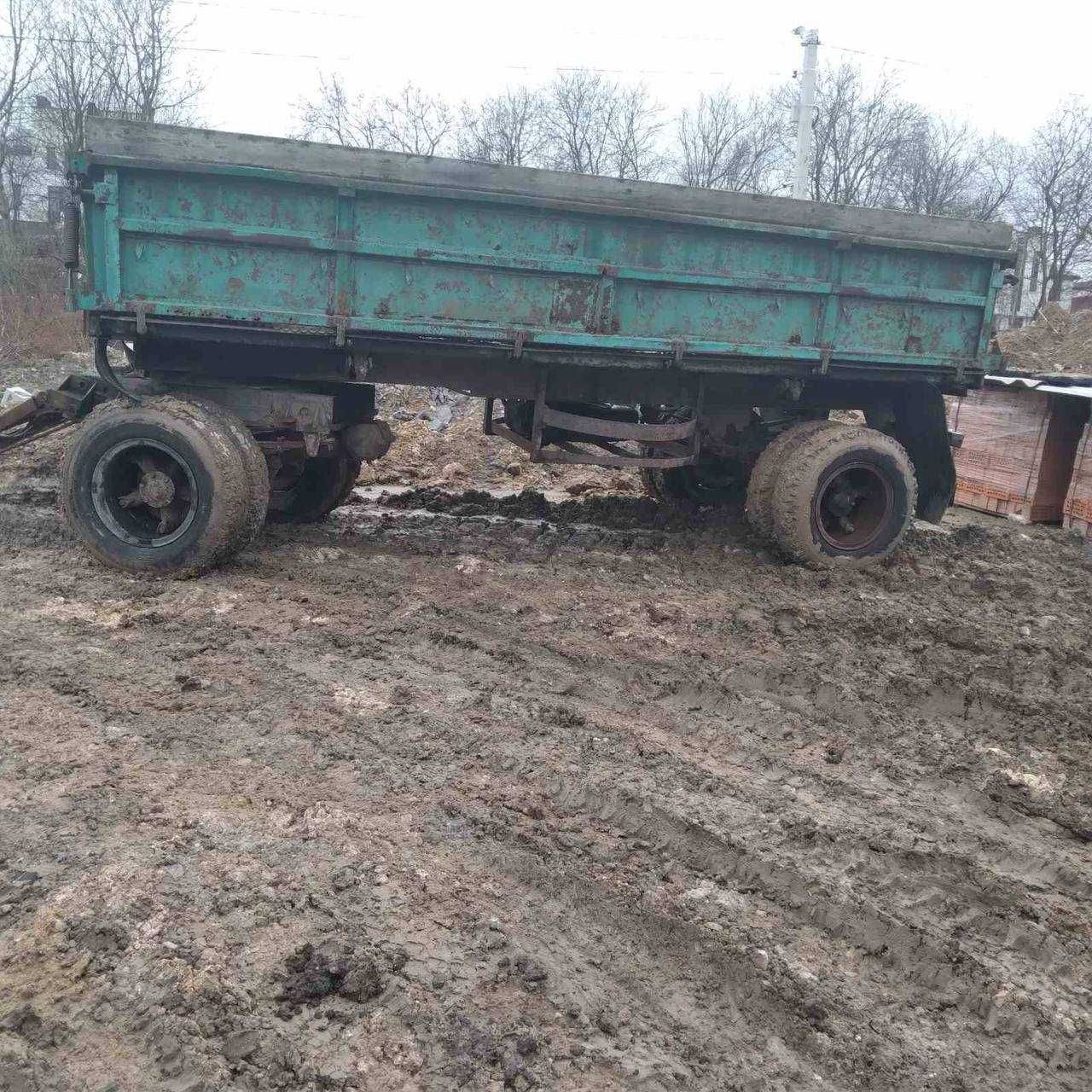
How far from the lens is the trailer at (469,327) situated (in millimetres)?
5688

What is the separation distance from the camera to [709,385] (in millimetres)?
6883

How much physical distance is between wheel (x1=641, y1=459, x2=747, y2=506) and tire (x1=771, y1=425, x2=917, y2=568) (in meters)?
1.11

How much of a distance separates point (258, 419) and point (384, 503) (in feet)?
6.87

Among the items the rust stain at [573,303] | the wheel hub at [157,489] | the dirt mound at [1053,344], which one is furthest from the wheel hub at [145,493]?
the dirt mound at [1053,344]

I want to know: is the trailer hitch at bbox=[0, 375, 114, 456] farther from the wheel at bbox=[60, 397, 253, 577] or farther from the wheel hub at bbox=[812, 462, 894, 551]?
the wheel hub at bbox=[812, 462, 894, 551]

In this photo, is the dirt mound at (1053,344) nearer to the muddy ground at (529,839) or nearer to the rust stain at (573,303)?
the rust stain at (573,303)

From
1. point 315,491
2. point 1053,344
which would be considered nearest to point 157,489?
point 315,491

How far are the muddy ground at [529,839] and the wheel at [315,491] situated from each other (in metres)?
1.35

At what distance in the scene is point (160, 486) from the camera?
5.79 m

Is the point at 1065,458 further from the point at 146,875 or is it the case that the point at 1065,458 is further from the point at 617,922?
the point at 146,875

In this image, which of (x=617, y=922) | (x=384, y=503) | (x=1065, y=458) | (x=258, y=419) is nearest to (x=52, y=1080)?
(x=617, y=922)

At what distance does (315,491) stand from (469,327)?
79.9 inches

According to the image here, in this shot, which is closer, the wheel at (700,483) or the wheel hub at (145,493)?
the wheel hub at (145,493)

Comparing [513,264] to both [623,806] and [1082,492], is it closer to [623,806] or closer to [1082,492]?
[623,806]
